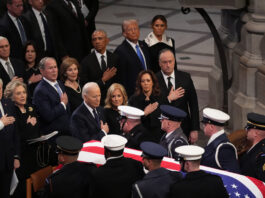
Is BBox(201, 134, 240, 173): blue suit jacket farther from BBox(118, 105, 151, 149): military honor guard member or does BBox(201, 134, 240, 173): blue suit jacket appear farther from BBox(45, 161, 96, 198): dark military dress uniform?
BBox(45, 161, 96, 198): dark military dress uniform

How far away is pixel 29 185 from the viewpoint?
6.72m

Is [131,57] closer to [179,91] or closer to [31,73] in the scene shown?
[179,91]

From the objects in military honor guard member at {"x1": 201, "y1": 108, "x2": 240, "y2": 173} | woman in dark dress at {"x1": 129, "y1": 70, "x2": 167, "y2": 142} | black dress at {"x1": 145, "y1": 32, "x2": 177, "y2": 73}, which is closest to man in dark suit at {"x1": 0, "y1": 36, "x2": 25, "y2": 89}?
woman in dark dress at {"x1": 129, "y1": 70, "x2": 167, "y2": 142}

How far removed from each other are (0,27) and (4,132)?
2.62 meters

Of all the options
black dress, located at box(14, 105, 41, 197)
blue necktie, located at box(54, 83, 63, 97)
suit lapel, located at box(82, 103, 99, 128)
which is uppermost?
blue necktie, located at box(54, 83, 63, 97)

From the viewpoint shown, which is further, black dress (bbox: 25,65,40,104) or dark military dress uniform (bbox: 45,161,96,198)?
black dress (bbox: 25,65,40,104)

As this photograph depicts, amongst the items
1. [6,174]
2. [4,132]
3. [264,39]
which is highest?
[264,39]

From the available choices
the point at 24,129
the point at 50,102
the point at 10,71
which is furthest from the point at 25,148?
the point at 10,71

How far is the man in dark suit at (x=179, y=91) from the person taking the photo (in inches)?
311

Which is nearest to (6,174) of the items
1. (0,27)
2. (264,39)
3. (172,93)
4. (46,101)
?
(46,101)

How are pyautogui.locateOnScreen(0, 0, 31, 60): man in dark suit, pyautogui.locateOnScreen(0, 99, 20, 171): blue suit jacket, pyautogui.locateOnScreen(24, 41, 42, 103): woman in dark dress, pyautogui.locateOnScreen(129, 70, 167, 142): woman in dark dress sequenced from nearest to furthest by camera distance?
pyautogui.locateOnScreen(0, 99, 20, 171): blue suit jacket < pyautogui.locateOnScreen(129, 70, 167, 142): woman in dark dress < pyautogui.locateOnScreen(24, 41, 42, 103): woman in dark dress < pyautogui.locateOnScreen(0, 0, 31, 60): man in dark suit

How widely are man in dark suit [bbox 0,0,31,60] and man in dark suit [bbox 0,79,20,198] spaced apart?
2208 millimetres

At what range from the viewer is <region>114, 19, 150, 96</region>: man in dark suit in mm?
8812

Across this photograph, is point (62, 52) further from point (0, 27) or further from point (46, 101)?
point (46, 101)
